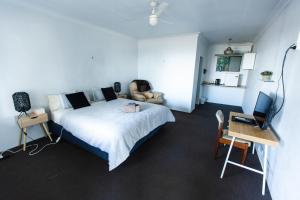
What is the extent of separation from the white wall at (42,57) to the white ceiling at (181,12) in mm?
343

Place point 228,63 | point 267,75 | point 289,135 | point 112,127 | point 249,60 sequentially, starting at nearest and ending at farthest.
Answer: point 289,135
point 112,127
point 267,75
point 249,60
point 228,63

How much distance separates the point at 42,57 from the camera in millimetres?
2959

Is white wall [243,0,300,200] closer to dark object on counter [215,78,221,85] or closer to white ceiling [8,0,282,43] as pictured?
white ceiling [8,0,282,43]

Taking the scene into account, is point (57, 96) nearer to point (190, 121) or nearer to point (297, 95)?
point (190, 121)

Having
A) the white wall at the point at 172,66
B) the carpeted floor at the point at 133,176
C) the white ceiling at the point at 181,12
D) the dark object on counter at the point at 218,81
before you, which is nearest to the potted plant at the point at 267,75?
the white ceiling at the point at 181,12

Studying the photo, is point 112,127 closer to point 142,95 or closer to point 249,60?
point 142,95

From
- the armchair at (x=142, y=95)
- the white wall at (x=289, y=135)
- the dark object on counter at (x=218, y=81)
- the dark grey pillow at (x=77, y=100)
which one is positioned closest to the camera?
the white wall at (x=289, y=135)

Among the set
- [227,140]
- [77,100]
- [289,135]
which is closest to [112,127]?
[77,100]

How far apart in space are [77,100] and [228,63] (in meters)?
6.12

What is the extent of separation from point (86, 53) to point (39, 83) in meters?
1.42

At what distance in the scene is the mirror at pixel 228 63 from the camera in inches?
232

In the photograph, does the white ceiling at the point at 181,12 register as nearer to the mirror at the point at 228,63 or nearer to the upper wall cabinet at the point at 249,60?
the upper wall cabinet at the point at 249,60

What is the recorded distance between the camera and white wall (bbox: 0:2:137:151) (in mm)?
2508

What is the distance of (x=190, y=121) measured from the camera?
166 inches
